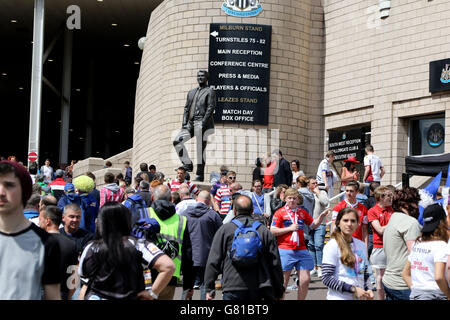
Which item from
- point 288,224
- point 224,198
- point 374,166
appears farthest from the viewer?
point 374,166

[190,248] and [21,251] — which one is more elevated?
[21,251]

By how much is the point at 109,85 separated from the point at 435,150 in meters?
34.0

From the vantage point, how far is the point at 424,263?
6562 millimetres

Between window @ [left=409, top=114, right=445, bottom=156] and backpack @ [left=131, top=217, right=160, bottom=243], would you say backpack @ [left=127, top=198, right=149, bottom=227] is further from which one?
window @ [left=409, top=114, right=445, bottom=156]

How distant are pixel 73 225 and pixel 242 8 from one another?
62.7 ft

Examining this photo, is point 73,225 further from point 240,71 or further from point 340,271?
point 240,71

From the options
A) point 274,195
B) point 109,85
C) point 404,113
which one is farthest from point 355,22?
point 109,85

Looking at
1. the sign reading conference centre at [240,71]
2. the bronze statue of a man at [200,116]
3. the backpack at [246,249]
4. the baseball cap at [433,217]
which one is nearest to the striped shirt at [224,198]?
the bronze statue of a man at [200,116]

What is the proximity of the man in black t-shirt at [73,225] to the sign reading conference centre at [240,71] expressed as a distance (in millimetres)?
17541

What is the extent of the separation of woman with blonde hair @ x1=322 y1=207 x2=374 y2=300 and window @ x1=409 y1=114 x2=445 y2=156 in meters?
16.6

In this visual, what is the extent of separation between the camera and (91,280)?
17.5ft

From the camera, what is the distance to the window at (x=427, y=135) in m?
23.0

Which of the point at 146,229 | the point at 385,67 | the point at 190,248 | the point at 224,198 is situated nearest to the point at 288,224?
the point at 190,248

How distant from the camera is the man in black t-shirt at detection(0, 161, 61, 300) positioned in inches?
177
